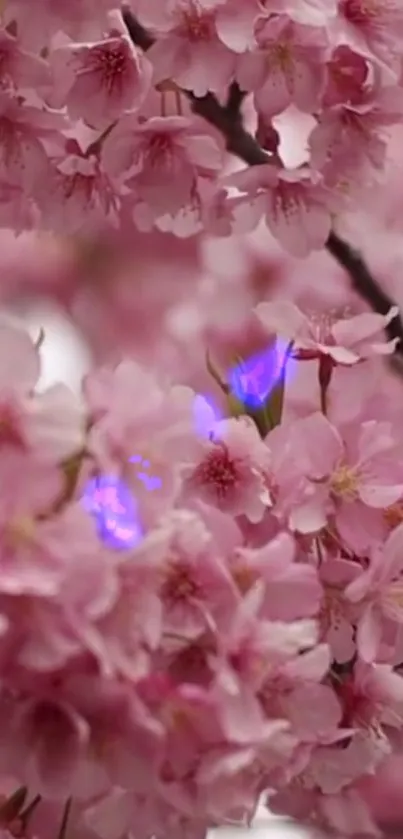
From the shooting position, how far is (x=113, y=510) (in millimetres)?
476

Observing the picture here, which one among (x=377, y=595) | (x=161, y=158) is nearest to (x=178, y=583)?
(x=377, y=595)

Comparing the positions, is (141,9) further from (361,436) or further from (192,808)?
(192,808)

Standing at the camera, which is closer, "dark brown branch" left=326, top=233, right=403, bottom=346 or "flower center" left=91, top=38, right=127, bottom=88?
"flower center" left=91, top=38, right=127, bottom=88

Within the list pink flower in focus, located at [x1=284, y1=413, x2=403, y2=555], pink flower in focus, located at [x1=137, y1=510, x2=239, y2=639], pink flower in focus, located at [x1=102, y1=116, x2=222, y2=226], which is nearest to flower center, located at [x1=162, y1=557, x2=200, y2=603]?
pink flower in focus, located at [x1=137, y1=510, x2=239, y2=639]

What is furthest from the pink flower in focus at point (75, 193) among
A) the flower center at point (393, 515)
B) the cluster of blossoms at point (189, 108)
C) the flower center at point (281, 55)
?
the flower center at point (393, 515)

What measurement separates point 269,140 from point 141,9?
97 mm

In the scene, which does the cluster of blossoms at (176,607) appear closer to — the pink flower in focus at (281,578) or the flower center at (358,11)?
the pink flower in focus at (281,578)

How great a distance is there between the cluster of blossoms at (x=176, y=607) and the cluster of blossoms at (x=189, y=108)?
15 cm

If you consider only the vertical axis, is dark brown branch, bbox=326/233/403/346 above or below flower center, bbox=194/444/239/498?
below

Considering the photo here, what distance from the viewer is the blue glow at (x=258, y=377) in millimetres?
622

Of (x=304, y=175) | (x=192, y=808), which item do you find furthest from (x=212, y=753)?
(x=304, y=175)

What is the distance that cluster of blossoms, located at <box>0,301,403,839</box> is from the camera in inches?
17.7

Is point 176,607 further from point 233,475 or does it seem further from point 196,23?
point 196,23

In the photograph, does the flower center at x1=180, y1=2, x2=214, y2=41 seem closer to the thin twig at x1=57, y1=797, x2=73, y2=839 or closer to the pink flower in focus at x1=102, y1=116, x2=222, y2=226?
the pink flower in focus at x1=102, y1=116, x2=222, y2=226
